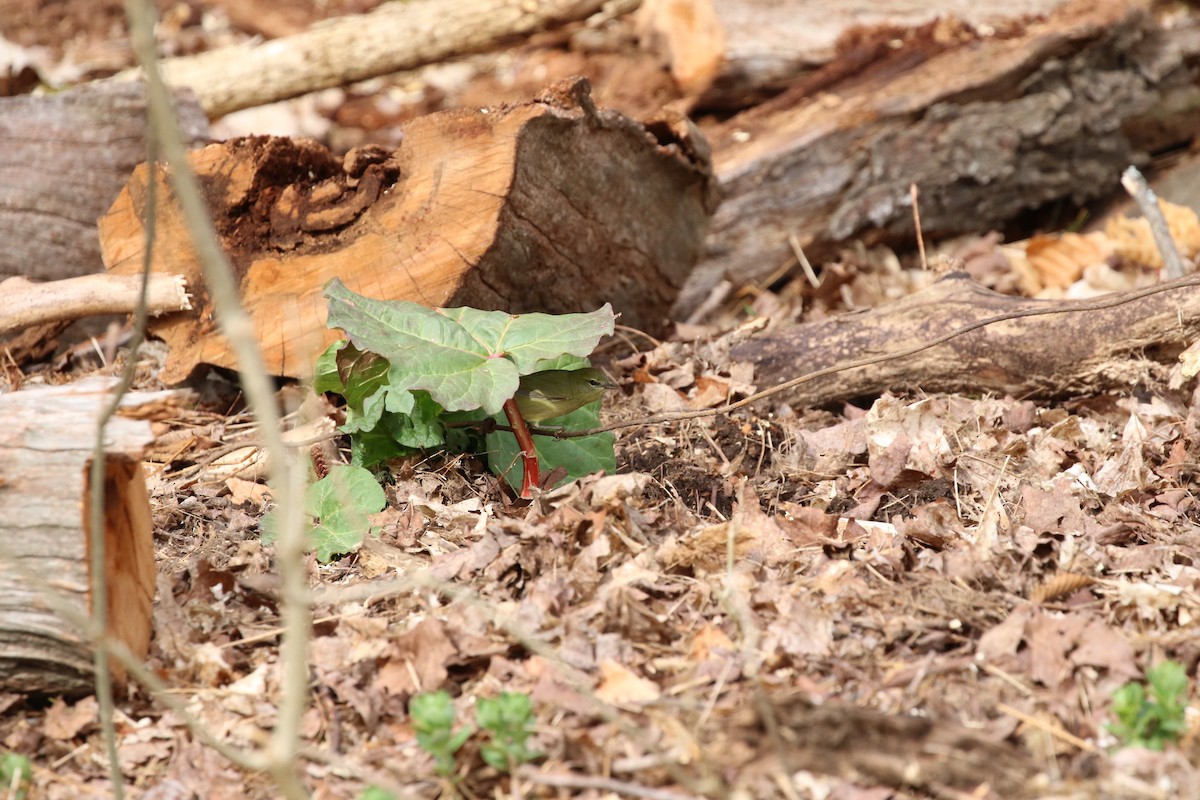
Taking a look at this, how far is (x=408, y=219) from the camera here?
3.05 meters

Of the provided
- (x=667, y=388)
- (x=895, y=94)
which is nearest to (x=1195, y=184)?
(x=895, y=94)

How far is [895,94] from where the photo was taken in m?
4.56

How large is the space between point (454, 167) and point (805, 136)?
205cm

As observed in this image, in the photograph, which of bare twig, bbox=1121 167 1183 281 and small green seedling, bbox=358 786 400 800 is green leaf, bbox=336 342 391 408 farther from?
bare twig, bbox=1121 167 1183 281

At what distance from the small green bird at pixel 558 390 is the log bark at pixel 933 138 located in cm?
192

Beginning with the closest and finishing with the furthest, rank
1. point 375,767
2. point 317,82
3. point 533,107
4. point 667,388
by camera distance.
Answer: point 375,767 < point 533,107 < point 667,388 < point 317,82

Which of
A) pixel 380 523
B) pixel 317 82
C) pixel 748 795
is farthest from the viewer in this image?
pixel 317 82

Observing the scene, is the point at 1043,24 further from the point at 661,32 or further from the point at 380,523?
the point at 380,523

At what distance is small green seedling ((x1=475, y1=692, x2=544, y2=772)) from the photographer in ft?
5.58

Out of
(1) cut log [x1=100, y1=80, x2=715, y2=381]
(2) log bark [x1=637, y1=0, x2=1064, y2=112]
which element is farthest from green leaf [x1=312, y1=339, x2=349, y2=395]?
(2) log bark [x1=637, y1=0, x2=1064, y2=112]

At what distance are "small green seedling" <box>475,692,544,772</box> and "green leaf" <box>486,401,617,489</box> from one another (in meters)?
1.05

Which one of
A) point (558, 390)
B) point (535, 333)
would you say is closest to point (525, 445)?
point (558, 390)

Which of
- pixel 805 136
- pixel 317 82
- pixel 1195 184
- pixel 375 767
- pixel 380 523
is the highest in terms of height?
pixel 317 82

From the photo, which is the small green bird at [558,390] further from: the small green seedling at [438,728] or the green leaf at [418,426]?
the small green seedling at [438,728]
